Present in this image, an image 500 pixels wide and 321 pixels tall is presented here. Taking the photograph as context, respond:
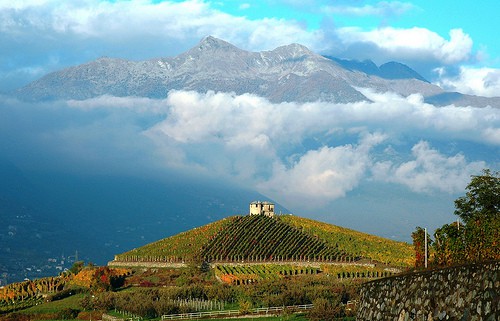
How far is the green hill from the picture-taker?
136m

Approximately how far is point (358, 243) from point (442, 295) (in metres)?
125

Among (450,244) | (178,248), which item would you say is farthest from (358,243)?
(450,244)

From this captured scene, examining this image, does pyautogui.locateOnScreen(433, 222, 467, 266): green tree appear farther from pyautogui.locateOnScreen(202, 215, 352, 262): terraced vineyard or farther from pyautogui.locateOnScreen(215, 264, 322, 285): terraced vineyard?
pyautogui.locateOnScreen(202, 215, 352, 262): terraced vineyard

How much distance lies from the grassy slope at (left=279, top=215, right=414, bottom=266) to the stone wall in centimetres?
9952

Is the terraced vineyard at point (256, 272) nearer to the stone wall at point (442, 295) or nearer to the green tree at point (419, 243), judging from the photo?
the green tree at point (419, 243)

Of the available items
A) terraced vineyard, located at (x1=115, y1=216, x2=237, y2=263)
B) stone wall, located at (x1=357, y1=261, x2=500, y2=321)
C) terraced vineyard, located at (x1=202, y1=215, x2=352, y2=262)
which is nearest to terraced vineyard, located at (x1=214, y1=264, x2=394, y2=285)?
terraced vineyard, located at (x1=202, y1=215, x2=352, y2=262)

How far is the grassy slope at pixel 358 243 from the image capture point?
5369 inches

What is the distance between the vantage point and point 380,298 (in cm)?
3112

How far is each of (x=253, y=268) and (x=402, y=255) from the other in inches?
1180

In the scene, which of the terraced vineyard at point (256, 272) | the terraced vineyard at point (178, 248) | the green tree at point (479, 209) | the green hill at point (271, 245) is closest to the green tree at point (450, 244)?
the green tree at point (479, 209)

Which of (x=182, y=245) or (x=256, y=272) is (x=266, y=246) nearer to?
(x=182, y=245)

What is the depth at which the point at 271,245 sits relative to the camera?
141250 mm

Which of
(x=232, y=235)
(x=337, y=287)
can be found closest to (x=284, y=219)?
(x=232, y=235)

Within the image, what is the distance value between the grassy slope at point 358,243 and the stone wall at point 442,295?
3918 inches
